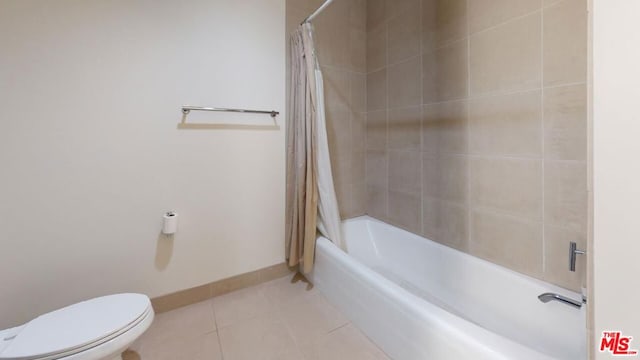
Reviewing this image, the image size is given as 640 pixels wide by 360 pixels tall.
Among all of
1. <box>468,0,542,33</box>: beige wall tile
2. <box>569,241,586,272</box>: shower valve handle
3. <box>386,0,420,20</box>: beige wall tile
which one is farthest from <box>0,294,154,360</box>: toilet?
<box>386,0,420,20</box>: beige wall tile

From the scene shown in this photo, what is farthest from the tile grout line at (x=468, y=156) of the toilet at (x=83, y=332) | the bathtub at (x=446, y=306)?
the toilet at (x=83, y=332)

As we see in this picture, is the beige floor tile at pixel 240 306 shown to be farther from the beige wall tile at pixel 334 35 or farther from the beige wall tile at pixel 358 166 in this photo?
the beige wall tile at pixel 334 35

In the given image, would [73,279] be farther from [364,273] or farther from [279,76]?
[279,76]

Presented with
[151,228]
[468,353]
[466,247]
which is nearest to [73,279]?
[151,228]

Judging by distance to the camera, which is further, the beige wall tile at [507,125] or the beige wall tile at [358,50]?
the beige wall tile at [358,50]

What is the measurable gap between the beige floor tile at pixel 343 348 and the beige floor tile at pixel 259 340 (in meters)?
0.09

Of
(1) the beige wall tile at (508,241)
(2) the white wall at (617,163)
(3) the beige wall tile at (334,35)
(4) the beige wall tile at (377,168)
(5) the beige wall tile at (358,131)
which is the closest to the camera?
(2) the white wall at (617,163)

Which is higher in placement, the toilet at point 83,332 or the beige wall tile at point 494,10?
the beige wall tile at point 494,10

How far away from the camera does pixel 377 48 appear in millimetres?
2328

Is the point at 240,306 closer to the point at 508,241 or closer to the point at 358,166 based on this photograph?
the point at 358,166

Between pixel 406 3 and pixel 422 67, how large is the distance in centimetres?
56

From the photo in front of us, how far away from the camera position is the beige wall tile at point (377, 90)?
2.28 m

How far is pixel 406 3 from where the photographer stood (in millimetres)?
2004

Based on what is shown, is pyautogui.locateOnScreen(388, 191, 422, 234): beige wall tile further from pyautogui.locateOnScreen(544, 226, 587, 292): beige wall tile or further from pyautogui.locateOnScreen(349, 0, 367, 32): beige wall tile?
pyautogui.locateOnScreen(349, 0, 367, 32): beige wall tile
